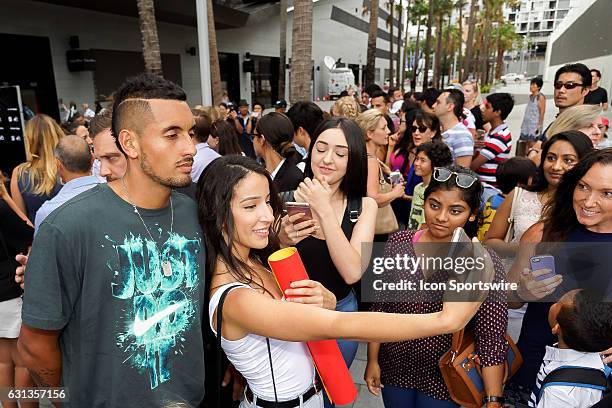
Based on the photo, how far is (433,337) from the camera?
2066 millimetres

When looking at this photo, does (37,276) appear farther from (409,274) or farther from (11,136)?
(11,136)

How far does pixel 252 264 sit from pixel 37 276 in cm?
84

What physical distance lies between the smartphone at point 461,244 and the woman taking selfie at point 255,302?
1.15ft

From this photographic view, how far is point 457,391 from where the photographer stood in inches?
78.5

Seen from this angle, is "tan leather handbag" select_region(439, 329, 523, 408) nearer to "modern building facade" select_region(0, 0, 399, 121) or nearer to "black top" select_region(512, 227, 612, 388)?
"black top" select_region(512, 227, 612, 388)

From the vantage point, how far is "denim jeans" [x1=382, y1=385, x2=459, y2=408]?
2115mm

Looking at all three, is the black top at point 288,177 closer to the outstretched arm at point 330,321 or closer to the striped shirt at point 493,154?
the outstretched arm at point 330,321

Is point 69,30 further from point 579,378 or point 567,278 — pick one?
point 579,378

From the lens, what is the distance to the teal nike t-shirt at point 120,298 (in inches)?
56.6

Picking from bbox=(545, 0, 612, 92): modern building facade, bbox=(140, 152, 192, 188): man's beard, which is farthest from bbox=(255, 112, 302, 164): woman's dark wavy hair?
bbox=(545, 0, 612, 92): modern building facade

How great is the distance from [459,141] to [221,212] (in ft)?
13.1

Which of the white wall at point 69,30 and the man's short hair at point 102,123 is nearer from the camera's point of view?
the man's short hair at point 102,123

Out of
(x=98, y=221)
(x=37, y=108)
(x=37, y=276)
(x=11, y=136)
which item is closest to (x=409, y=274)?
(x=98, y=221)

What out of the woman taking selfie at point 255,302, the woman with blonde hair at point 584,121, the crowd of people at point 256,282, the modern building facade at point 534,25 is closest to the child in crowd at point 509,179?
the woman with blonde hair at point 584,121
